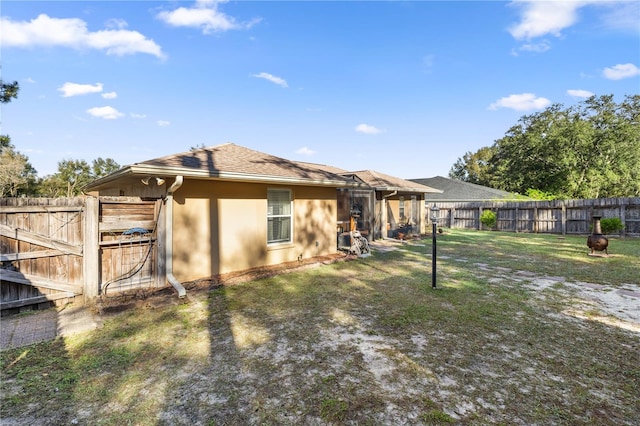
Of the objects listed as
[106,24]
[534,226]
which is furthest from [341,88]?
[534,226]

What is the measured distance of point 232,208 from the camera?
259 inches

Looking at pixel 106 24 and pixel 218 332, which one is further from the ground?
pixel 106 24

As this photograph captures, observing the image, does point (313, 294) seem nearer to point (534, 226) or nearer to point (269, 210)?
point (269, 210)

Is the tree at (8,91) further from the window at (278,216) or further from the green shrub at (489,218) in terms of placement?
the green shrub at (489,218)

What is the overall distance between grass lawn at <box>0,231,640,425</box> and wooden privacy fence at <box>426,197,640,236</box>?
26.6ft

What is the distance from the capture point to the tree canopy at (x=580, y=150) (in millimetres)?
23078

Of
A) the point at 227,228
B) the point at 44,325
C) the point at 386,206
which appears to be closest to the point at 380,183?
the point at 386,206

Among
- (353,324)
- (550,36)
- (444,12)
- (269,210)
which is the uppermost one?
(444,12)

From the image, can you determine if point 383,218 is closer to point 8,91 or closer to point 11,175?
point 8,91

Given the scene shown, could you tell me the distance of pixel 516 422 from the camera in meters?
2.18

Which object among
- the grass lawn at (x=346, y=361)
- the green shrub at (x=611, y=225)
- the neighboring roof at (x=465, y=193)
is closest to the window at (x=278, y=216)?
the grass lawn at (x=346, y=361)

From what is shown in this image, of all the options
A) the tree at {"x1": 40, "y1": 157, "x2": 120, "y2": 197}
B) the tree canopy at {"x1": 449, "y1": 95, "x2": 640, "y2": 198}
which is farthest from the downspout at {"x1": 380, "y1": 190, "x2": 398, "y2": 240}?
the tree at {"x1": 40, "y1": 157, "x2": 120, "y2": 197}

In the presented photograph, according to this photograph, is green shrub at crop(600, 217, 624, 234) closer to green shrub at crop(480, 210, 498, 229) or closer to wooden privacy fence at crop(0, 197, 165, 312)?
green shrub at crop(480, 210, 498, 229)

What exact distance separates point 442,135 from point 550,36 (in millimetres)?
10650
